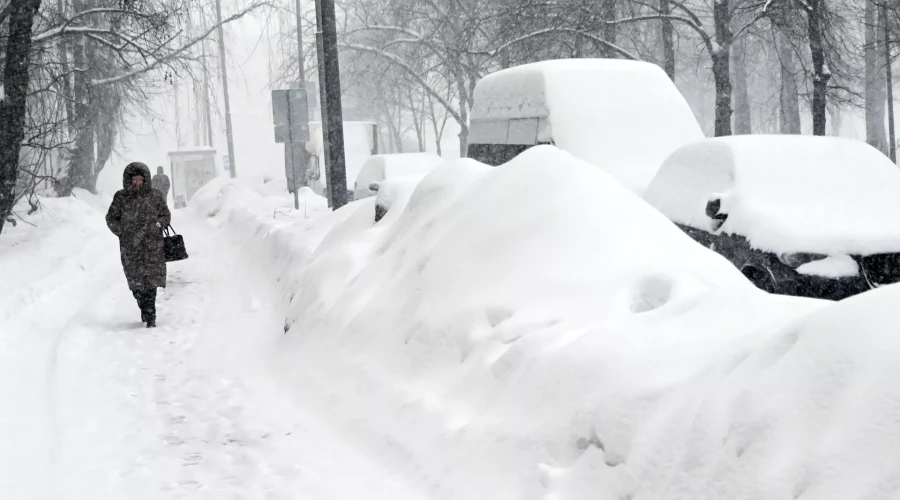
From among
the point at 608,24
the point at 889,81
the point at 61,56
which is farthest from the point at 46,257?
the point at 889,81

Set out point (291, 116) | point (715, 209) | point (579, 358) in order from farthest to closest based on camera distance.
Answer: point (291, 116), point (715, 209), point (579, 358)

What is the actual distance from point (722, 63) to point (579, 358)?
13858 millimetres

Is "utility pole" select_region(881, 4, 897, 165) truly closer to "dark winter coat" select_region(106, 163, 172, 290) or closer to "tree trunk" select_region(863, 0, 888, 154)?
"tree trunk" select_region(863, 0, 888, 154)

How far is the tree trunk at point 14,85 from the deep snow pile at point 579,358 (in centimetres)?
597

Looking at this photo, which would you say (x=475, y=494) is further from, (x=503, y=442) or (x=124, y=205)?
(x=124, y=205)

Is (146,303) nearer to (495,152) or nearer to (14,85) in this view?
(14,85)

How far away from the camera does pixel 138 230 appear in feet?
31.3

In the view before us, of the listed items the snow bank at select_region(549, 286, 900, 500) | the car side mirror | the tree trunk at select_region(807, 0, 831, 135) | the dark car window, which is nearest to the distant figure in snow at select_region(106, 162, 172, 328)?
the dark car window

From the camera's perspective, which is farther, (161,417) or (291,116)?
(291,116)

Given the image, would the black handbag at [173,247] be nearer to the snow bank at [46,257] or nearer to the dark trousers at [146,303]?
the dark trousers at [146,303]

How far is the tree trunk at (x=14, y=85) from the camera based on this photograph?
38.1 feet

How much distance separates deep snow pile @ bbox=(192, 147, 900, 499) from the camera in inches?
125

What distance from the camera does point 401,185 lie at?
9680 millimetres

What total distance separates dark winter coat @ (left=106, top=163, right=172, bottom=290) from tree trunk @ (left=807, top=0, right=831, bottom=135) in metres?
10.2
